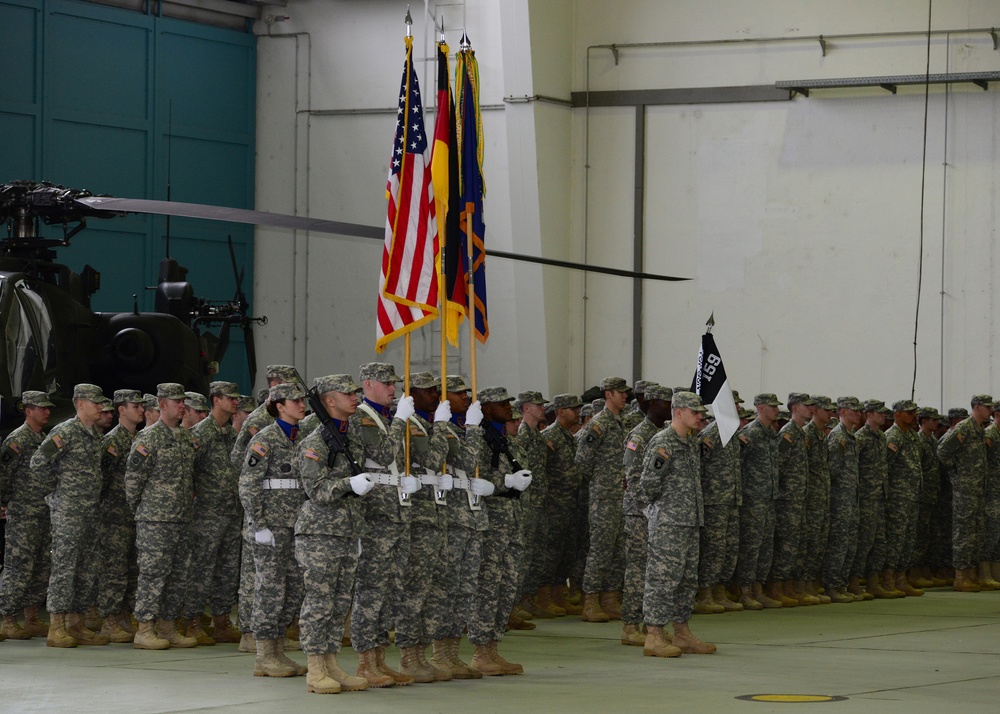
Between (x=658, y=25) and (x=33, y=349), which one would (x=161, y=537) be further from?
(x=658, y=25)

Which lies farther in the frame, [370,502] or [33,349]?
[33,349]

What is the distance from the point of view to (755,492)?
37.4ft

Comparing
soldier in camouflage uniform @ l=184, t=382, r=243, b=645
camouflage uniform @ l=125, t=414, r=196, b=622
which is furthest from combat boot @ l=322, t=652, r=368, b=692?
soldier in camouflage uniform @ l=184, t=382, r=243, b=645

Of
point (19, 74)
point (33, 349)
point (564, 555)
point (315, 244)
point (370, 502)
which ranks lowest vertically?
point (564, 555)

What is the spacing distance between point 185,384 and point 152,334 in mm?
490

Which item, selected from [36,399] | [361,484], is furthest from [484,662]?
[36,399]

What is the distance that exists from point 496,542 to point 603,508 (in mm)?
2923

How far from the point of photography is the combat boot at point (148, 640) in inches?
349

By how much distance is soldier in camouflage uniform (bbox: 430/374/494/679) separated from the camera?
7.62 meters

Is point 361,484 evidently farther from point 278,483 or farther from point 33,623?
point 33,623

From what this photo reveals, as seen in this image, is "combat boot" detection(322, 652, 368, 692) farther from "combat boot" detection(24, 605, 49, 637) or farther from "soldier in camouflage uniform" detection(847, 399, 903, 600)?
"soldier in camouflage uniform" detection(847, 399, 903, 600)

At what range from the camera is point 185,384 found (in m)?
12.2

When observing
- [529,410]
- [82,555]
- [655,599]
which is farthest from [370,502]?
[529,410]

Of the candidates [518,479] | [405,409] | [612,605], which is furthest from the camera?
[612,605]
